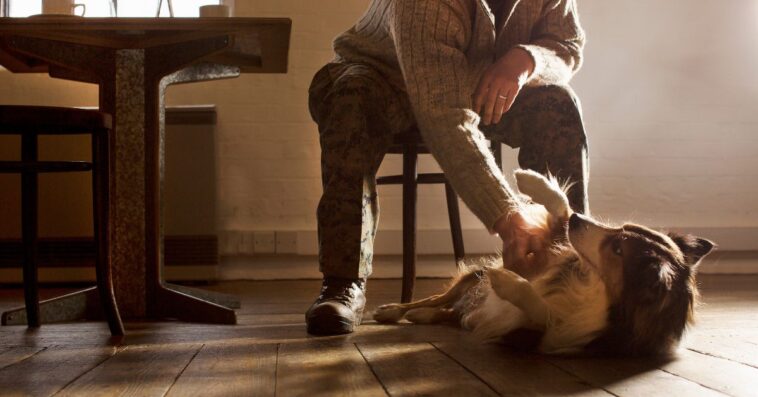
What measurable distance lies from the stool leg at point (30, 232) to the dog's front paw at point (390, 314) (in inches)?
35.2

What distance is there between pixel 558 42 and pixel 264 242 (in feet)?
6.99

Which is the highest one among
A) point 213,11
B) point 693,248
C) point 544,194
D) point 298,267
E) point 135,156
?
point 213,11

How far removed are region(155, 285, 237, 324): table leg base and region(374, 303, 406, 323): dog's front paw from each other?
40 centimetres

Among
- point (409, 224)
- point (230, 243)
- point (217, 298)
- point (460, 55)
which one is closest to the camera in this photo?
point (460, 55)

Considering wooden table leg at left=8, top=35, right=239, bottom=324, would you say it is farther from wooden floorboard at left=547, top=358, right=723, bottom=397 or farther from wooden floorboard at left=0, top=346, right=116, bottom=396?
wooden floorboard at left=547, top=358, right=723, bottom=397

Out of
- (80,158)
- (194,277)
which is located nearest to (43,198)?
(80,158)

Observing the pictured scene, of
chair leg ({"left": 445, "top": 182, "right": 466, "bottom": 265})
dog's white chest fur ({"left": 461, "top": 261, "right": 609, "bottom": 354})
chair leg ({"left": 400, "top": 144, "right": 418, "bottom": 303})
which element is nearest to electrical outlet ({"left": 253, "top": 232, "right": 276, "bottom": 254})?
chair leg ({"left": 445, "top": 182, "right": 466, "bottom": 265})

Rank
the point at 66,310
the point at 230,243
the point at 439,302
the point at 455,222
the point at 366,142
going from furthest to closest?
1. the point at 230,243
2. the point at 455,222
3. the point at 66,310
4. the point at 439,302
5. the point at 366,142

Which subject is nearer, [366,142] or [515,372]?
[515,372]

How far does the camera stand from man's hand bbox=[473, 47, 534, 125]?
1.83m

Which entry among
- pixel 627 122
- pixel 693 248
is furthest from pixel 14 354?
pixel 627 122

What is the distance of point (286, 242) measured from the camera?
12.7 feet

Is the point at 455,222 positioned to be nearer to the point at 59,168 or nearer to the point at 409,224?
the point at 409,224

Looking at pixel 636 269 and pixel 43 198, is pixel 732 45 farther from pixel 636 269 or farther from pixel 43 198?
pixel 43 198
